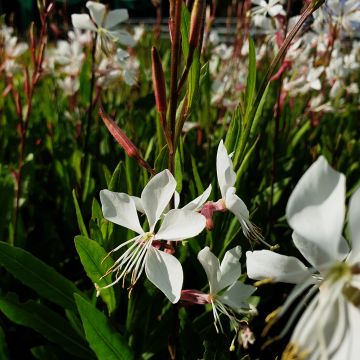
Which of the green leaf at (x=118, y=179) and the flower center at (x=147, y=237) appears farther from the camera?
the green leaf at (x=118, y=179)

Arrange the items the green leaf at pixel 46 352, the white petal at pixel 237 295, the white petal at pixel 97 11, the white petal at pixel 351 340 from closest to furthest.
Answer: the white petal at pixel 351 340 → the white petal at pixel 237 295 → the green leaf at pixel 46 352 → the white petal at pixel 97 11

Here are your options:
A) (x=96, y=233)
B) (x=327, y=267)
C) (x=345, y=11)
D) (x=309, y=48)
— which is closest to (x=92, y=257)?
(x=96, y=233)

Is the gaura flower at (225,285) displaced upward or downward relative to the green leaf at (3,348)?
upward

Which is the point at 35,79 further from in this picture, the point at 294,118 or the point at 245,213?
the point at 294,118

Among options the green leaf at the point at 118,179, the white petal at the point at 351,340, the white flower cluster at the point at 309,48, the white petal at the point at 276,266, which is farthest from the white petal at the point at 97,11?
the white petal at the point at 351,340

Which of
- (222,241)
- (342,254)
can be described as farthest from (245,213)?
(222,241)

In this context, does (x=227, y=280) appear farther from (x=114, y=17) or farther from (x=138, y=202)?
(x=114, y=17)

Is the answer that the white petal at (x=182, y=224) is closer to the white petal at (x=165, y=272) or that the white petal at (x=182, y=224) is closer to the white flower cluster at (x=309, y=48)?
the white petal at (x=165, y=272)
